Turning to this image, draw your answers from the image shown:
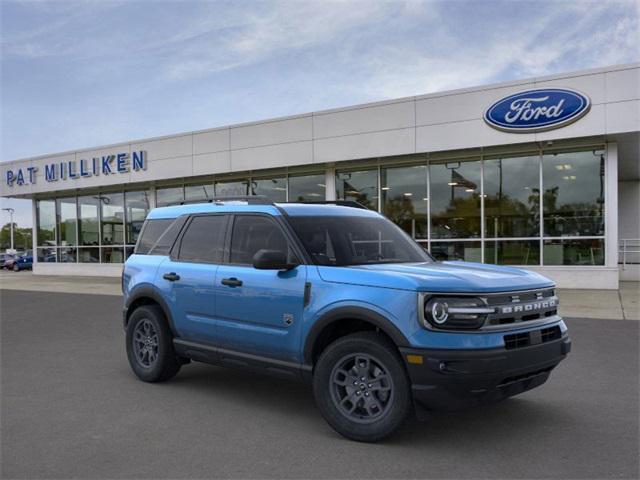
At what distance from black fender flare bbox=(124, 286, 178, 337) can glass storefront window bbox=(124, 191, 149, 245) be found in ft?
61.9

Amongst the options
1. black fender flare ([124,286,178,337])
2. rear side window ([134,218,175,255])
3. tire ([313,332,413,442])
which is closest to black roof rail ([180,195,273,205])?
rear side window ([134,218,175,255])

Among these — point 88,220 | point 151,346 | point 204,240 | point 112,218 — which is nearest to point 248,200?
point 204,240

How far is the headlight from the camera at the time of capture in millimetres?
3902

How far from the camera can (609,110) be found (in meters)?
14.0

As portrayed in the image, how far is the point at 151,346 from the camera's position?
612 cm

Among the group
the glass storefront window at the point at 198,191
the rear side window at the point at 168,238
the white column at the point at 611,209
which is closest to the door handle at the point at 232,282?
the rear side window at the point at 168,238

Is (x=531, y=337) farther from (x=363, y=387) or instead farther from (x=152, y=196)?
(x=152, y=196)

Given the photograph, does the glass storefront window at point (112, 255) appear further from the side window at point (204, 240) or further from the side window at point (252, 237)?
the side window at point (252, 237)

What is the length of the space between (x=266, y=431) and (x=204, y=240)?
2137 millimetres

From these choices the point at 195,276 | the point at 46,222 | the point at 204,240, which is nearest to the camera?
the point at 195,276

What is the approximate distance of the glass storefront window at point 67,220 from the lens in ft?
89.4

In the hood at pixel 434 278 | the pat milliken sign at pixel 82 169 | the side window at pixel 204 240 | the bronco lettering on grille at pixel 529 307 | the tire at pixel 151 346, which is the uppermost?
the pat milliken sign at pixel 82 169

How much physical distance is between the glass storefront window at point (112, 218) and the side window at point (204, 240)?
66.6ft

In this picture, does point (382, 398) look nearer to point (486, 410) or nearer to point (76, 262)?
point (486, 410)
